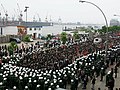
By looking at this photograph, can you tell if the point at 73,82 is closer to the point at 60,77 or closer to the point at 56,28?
the point at 60,77

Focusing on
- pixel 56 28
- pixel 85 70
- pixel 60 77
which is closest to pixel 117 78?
pixel 85 70

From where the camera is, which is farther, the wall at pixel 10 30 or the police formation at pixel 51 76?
the wall at pixel 10 30

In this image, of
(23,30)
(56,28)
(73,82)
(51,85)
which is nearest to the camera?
(51,85)

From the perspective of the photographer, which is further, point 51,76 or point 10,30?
point 10,30

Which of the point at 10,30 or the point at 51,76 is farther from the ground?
the point at 51,76

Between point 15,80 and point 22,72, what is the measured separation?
49.5 inches

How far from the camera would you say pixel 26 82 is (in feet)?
58.3

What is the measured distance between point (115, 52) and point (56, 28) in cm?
4595

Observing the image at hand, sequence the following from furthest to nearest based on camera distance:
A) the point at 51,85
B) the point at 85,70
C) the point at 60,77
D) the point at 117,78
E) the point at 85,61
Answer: the point at 85,61 → the point at 117,78 → the point at 85,70 → the point at 60,77 → the point at 51,85

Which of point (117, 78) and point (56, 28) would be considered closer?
point (117, 78)

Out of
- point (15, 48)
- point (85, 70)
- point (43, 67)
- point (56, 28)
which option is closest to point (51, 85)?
point (85, 70)

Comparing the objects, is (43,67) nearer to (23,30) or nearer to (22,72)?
(22,72)

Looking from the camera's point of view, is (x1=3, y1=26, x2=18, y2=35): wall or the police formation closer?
the police formation

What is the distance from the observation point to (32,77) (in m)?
17.9
